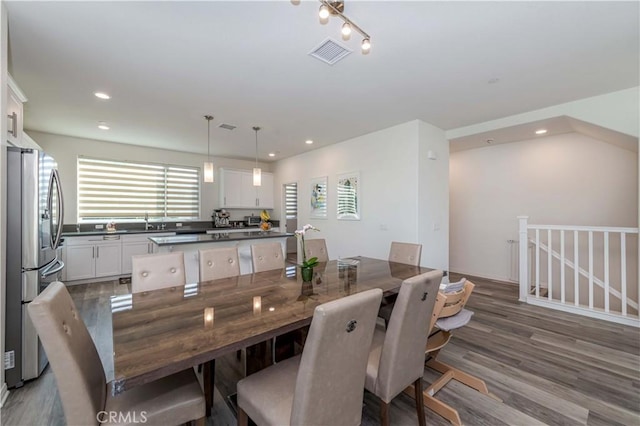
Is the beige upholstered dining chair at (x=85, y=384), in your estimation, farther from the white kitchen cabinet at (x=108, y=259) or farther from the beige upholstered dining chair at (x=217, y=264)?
the white kitchen cabinet at (x=108, y=259)

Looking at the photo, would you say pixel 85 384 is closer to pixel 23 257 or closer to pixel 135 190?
pixel 23 257

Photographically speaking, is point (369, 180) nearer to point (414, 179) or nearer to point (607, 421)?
point (414, 179)

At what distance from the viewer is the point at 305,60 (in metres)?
2.45

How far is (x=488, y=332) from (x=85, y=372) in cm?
343

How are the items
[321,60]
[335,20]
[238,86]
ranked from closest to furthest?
[335,20] < [321,60] < [238,86]

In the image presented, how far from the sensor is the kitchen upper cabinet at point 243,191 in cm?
638

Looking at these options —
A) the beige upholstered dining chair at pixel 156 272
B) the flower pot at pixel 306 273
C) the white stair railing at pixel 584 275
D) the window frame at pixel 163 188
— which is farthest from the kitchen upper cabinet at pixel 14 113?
the white stair railing at pixel 584 275

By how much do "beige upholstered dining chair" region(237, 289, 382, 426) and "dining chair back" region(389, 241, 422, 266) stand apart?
6.46ft

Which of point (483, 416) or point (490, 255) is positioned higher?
point (490, 255)

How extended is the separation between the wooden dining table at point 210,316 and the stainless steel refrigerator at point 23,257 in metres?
1.01

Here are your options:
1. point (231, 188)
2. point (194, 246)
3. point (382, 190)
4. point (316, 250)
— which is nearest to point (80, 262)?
point (194, 246)

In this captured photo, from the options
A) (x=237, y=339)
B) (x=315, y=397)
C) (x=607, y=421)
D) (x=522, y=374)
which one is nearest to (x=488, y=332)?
(x=522, y=374)

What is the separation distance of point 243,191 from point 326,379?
19.6 feet

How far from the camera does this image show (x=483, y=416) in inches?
70.3
